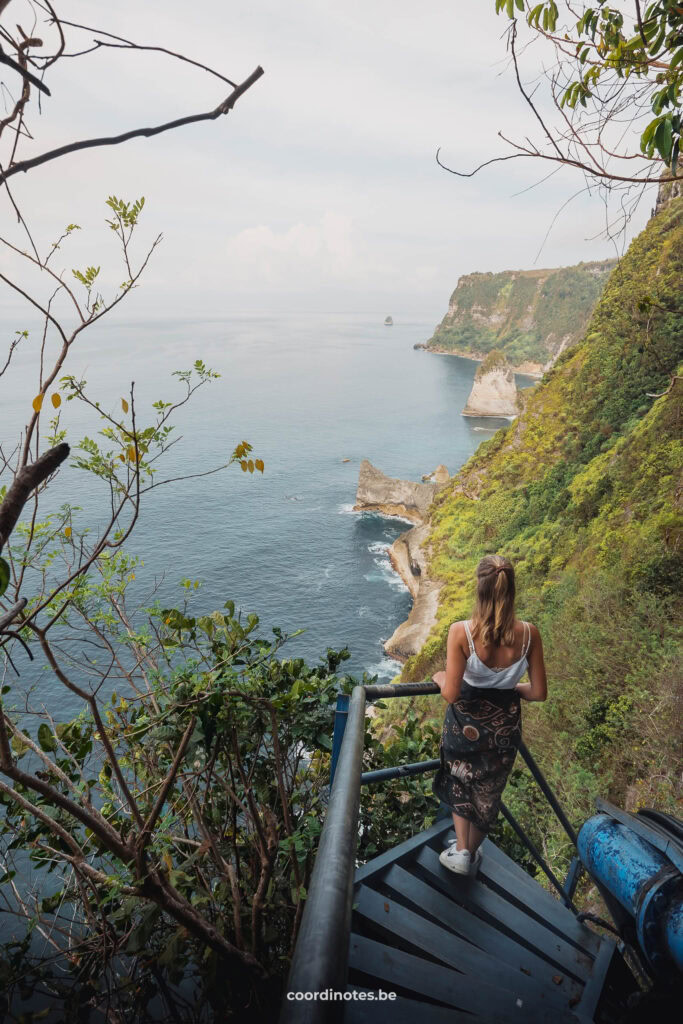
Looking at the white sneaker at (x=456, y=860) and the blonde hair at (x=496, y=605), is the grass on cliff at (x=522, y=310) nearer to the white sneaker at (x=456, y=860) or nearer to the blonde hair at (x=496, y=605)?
the blonde hair at (x=496, y=605)

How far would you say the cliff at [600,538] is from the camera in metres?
8.47

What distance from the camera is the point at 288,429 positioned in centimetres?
5769

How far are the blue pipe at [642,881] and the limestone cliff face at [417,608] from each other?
22.6 metres

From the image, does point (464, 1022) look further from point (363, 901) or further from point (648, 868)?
point (648, 868)

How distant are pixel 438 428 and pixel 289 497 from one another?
26.5m

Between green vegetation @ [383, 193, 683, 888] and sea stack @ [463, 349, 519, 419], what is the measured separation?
3830 cm

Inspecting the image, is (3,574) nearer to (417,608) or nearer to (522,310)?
(417,608)

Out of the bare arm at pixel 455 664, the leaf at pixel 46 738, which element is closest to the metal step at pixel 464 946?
the bare arm at pixel 455 664

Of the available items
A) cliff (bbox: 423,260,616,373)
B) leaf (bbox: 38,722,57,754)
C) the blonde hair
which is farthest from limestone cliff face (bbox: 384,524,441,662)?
cliff (bbox: 423,260,616,373)

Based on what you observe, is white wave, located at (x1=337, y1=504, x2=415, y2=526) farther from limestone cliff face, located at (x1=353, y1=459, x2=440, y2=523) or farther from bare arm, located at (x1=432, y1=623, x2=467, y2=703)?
bare arm, located at (x1=432, y1=623, x2=467, y2=703)

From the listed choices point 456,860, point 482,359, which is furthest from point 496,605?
point 482,359

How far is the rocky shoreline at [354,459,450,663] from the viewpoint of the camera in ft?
84.0

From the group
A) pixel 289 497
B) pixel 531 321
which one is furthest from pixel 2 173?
pixel 531 321

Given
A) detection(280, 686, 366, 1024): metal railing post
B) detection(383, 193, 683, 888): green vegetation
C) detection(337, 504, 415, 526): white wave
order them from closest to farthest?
detection(280, 686, 366, 1024): metal railing post < detection(383, 193, 683, 888): green vegetation < detection(337, 504, 415, 526): white wave
